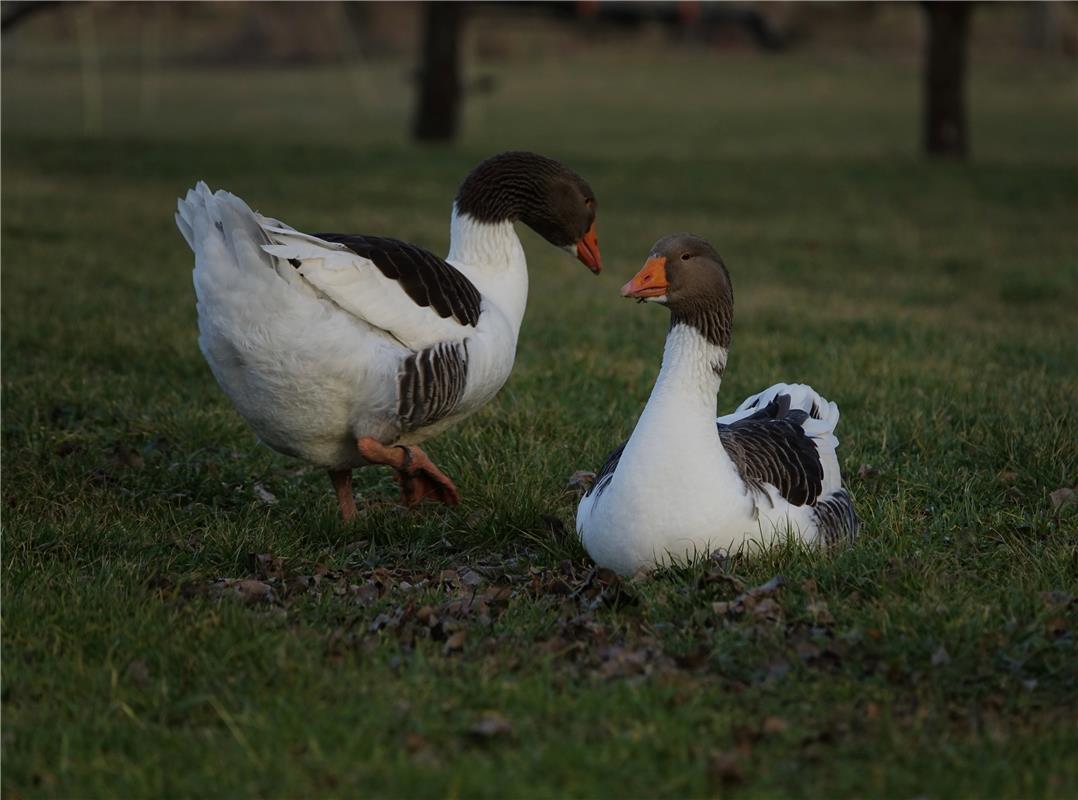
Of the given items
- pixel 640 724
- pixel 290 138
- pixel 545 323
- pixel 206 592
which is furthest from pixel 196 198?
pixel 290 138

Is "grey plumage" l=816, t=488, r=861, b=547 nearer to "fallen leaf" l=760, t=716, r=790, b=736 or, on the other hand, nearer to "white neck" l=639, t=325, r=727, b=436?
"white neck" l=639, t=325, r=727, b=436

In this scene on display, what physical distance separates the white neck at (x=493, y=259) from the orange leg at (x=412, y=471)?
86 cm

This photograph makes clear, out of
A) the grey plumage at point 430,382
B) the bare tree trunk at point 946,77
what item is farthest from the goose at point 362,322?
the bare tree trunk at point 946,77

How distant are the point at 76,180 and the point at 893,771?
1759cm

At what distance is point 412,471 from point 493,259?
1122 mm

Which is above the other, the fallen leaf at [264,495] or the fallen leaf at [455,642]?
the fallen leaf at [455,642]

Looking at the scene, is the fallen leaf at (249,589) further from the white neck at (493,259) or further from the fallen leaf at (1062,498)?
the fallen leaf at (1062,498)

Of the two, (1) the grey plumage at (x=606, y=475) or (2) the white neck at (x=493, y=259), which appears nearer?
(1) the grey plumage at (x=606, y=475)

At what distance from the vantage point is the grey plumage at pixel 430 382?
5.84 metres

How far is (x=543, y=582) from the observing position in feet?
17.6

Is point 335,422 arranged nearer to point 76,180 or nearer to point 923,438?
point 923,438

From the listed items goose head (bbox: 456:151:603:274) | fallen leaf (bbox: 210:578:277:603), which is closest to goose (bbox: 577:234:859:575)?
fallen leaf (bbox: 210:578:277:603)

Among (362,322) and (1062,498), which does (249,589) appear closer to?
(362,322)

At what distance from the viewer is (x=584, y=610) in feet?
16.5
